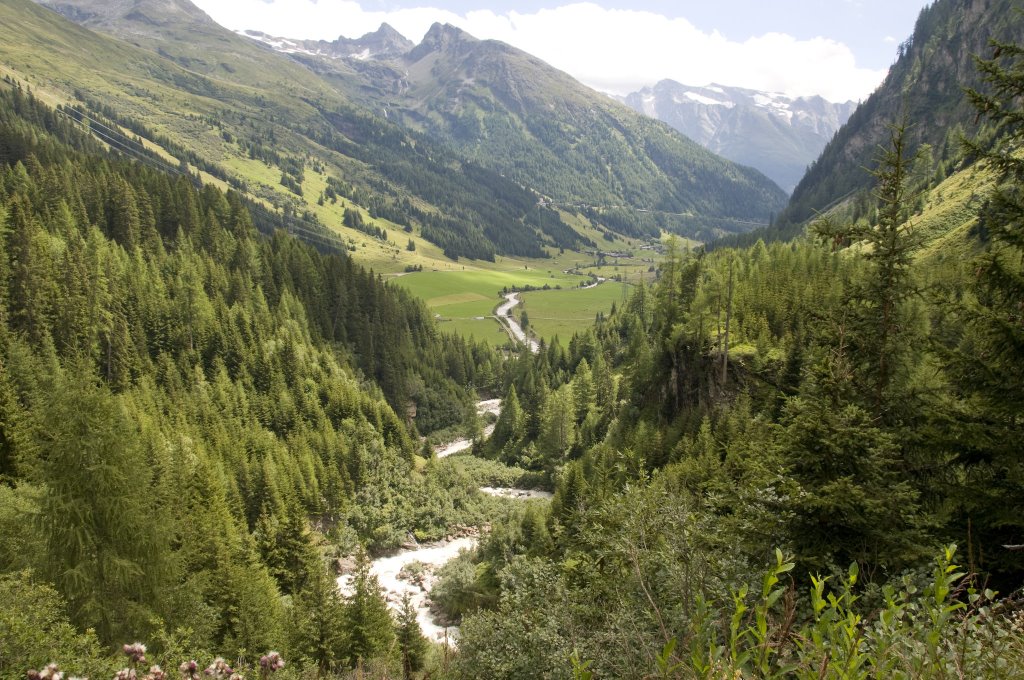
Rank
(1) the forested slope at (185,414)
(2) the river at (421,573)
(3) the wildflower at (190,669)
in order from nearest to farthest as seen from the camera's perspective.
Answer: (3) the wildflower at (190,669), (1) the forested slope at (185,414), (2) the river at (421,573)

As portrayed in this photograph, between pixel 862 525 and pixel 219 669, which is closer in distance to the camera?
pixel 219 669

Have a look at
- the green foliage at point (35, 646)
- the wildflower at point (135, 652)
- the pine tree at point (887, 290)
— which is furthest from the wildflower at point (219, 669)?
the pine tree at point (887, 290)

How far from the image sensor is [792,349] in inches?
2023

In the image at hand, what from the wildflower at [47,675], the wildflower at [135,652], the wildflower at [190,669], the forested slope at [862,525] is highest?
the forested slope at [862,525]

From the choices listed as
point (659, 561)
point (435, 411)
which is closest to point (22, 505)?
point (659, 561)

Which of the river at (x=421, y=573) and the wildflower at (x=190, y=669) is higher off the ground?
the wildflower at (x=190, y=669)

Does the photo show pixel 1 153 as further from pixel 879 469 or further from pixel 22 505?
pixel 879 469

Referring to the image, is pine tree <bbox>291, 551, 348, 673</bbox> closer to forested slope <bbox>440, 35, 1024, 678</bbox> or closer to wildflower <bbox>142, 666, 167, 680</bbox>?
forested slope <bbox>440, 35, 1024, 678</bbox>

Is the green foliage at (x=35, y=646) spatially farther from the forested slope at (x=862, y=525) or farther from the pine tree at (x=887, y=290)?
the pine tree at (x=887, y=290)

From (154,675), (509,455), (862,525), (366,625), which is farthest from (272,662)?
(509,455)

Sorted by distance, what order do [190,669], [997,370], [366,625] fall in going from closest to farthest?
[190,669]
[997,370]
[366,625]

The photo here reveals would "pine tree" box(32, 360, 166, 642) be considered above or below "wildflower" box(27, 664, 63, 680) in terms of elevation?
below

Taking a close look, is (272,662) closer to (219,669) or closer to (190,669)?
(219,669)

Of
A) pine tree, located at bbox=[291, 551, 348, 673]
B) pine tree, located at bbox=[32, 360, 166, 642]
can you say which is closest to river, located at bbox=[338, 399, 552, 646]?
pine tree, located at bbox=[291, 551, 348, 673]
